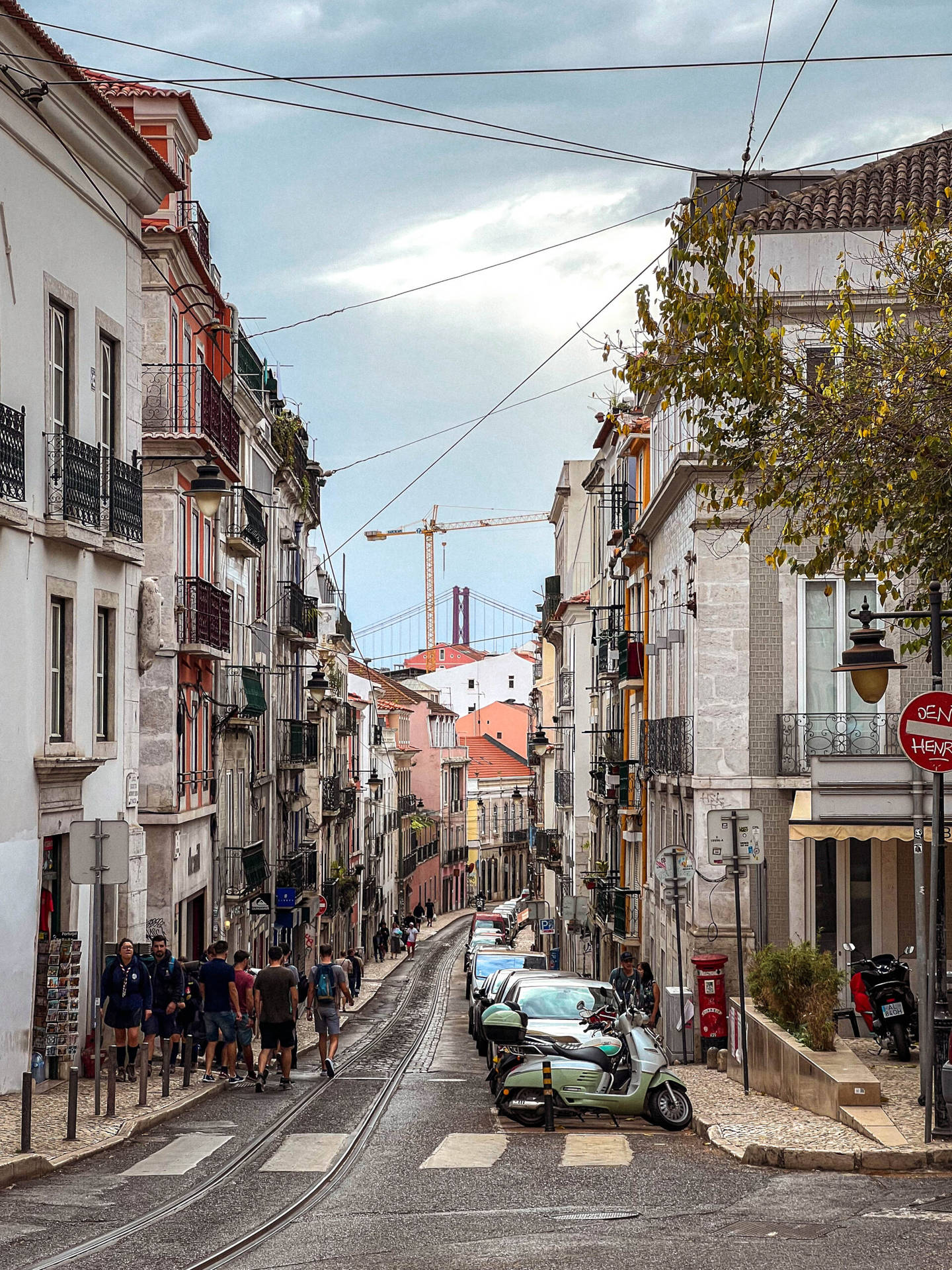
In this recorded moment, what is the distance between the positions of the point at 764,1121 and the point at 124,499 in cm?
1094

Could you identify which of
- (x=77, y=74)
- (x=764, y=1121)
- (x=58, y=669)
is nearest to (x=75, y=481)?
(x=58, y=669)

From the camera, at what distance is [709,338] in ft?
44.5

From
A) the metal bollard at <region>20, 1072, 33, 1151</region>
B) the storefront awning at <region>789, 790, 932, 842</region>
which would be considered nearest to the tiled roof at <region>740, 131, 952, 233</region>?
the storefront awning at <region>789, 790, 932, 842</region>

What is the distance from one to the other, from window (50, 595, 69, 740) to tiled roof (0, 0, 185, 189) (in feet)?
18.7

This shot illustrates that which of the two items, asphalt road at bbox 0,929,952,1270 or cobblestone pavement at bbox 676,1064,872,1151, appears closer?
asphalt road at bbox 0,929,952,1270

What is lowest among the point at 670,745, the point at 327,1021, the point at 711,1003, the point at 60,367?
the point at 711,1003

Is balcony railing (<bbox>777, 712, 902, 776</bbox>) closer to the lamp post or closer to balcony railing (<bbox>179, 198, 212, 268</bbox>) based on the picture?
the lamp post

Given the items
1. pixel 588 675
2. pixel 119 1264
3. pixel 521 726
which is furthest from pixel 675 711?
pixel 521 726

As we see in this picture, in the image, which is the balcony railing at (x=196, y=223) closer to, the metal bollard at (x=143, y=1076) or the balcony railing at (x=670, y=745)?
the balcony railing at (x=670, y=745)

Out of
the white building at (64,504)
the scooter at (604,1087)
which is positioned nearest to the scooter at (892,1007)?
the scooter at (604,1087)

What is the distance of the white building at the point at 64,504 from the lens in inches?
654

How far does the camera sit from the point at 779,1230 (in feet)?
30.2

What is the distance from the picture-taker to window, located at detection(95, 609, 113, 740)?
20.0 metres

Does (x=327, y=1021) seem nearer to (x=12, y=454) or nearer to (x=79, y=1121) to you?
(x=79, y=1121)
